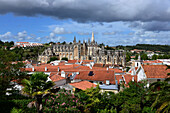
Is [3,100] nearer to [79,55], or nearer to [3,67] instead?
[3,67]

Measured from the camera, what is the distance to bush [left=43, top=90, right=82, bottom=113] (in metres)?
15.4

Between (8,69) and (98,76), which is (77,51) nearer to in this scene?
(98,76)

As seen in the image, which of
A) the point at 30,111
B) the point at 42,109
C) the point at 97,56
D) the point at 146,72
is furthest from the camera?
the point at 97,56

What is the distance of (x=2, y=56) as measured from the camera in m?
24.3

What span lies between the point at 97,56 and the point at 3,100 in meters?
82.2

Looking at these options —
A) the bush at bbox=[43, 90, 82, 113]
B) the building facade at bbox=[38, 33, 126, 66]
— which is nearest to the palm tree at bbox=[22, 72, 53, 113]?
the bush at bbox=[43, 90, 82, 113]

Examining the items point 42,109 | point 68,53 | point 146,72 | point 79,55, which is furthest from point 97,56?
point 42,109

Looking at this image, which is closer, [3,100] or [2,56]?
[3,100]

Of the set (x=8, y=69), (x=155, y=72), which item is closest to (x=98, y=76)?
(x=155, y=72)

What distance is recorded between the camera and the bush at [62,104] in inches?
607

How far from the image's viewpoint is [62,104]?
15.8 meters

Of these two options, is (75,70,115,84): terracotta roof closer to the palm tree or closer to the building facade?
the palm tree

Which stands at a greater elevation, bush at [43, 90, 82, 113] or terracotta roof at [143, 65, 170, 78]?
terracotta roof at [143, 65, 170, 78]

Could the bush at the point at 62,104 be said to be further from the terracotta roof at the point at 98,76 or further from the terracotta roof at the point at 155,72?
the terracotta roof at the point at 98,76
